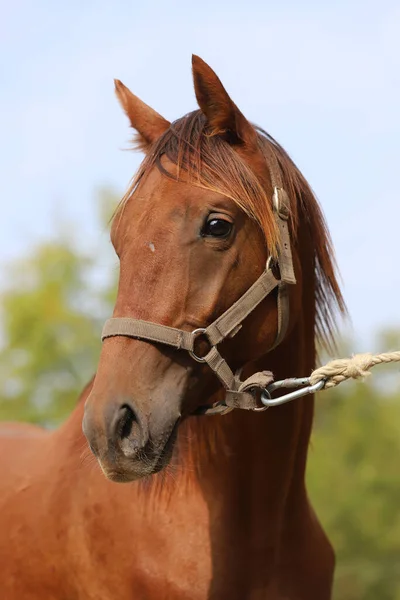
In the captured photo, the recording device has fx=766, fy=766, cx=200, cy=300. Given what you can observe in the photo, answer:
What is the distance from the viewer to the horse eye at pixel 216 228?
111 inches

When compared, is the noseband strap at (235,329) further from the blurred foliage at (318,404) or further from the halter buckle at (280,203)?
the blurred foliage at (318,404)

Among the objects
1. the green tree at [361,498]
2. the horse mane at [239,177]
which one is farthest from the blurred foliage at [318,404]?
the horse mane at [239,177]

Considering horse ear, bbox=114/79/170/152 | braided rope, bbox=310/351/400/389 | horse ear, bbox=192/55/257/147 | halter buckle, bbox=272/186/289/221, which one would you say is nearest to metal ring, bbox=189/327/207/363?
braided rope, bbox=310/351/400/389

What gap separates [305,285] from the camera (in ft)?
11.2

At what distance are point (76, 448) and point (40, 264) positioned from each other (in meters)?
17.5

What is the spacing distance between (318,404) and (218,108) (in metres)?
14.6

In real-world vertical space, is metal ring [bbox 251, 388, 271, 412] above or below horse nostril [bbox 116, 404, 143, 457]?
below

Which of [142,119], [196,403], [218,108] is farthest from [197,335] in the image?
[142,119]

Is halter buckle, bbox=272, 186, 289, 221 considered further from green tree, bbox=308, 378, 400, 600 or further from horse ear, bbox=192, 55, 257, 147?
green tree, bbox=308, 378, 400, 600

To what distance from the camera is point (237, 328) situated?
112 inches

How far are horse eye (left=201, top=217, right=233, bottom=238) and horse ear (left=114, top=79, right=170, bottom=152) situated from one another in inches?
28.8

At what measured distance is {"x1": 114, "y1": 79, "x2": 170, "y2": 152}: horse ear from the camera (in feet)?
11.2

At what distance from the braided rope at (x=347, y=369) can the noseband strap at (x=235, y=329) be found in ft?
0.72

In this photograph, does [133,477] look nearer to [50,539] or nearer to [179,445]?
[179,445]
